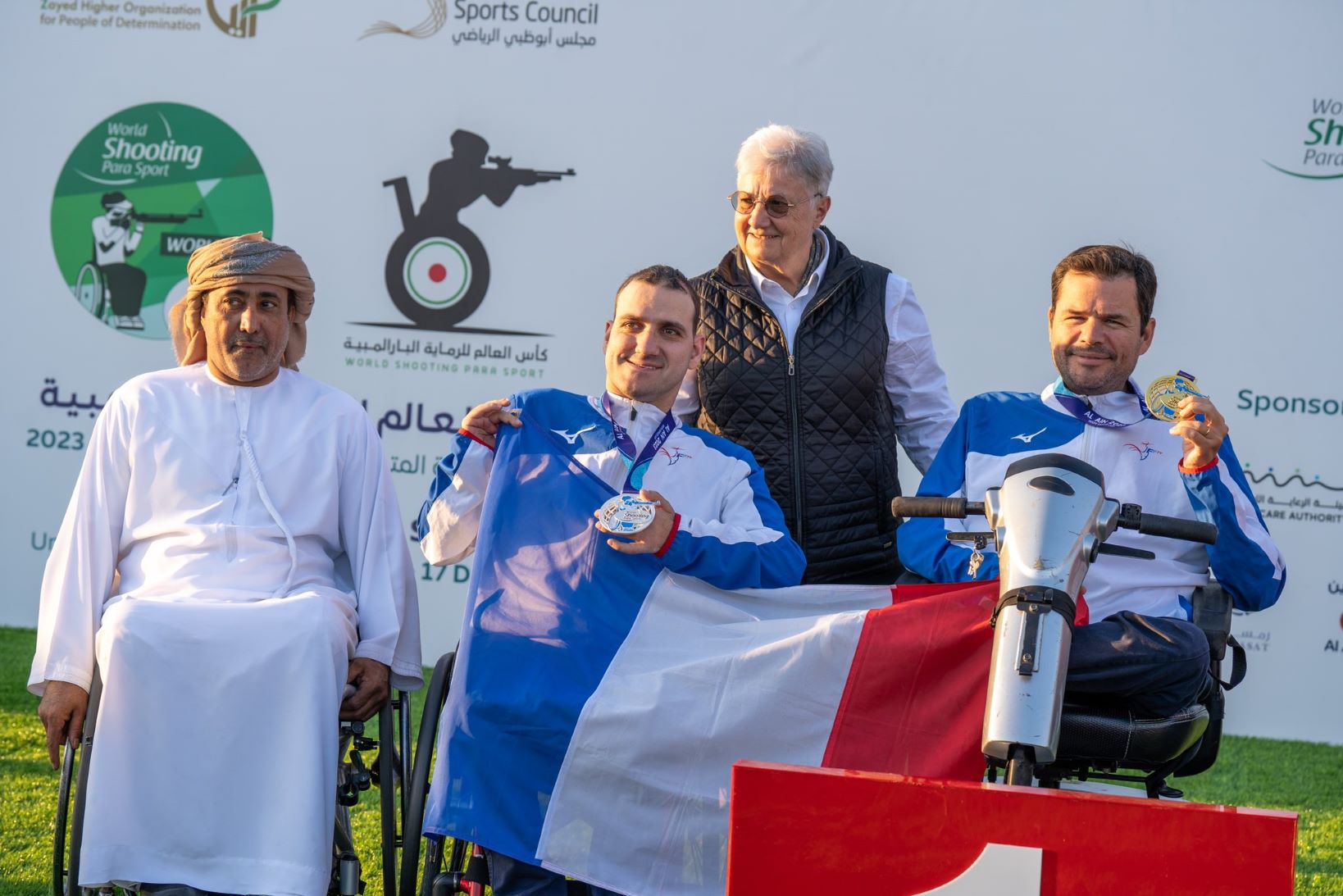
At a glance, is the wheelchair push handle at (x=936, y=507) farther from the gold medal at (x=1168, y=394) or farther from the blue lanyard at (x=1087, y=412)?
the blue lanyard at (x=1087, y=412)

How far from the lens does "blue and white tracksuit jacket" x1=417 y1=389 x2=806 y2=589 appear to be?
3.68 meters

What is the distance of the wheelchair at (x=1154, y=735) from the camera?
3.21 m

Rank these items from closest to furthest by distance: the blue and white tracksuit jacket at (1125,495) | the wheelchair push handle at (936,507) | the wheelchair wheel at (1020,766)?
the wheelchair wheel at (1020,766), the wheelchair push handle at (936,507), the blue and white tracksuit jacket at (1125,495)

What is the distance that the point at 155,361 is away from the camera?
24.9ft

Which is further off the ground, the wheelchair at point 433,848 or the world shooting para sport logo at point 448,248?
the world shooting para sport logo at point 448,248

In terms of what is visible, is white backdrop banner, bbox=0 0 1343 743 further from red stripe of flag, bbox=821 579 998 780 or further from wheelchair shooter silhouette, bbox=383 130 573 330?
red stripe of flag, bbox=821 579 998 780

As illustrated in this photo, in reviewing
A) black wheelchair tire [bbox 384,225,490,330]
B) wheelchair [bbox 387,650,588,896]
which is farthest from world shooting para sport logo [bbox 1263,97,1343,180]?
wheelchair [bbox 387,650,588,896]

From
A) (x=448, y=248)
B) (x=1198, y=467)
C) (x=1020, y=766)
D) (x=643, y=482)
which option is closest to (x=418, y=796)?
(x=643, y=482)

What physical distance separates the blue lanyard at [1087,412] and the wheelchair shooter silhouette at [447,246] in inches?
164

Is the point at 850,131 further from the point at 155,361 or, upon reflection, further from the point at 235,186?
the point at 155,361

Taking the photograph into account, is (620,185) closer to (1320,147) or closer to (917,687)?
(1320,147)

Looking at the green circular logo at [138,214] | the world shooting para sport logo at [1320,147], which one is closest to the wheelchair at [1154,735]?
the world shooting para sport logo at [1320,147]

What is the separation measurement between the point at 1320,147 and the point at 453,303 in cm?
413

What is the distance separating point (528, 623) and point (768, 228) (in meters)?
1.34
